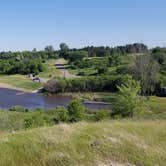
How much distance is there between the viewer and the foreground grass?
642cm

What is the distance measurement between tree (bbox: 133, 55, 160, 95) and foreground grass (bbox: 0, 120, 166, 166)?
3059 inches

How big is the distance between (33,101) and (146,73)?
29.8 metres

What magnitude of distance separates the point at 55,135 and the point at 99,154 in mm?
1228

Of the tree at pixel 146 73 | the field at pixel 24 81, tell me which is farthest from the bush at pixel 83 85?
the field at pixel 24 81

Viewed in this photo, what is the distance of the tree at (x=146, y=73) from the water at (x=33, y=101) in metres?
17.0

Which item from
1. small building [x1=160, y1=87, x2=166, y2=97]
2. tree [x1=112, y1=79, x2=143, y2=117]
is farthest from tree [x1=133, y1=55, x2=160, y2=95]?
tree [x1=112, y1=79, x2=143, y2=117]

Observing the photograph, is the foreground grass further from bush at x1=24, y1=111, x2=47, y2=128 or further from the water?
the water

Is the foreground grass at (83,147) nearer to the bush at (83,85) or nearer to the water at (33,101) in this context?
A: the water at (33,101)

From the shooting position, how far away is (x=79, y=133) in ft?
25.5

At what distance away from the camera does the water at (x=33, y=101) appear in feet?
230

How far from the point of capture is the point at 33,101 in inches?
3051

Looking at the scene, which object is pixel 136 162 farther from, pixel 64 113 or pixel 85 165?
pixel 64 113

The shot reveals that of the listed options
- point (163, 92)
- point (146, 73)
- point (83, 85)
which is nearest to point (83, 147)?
point (163, 92)

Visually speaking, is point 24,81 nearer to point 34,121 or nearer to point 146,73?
point 146,73
